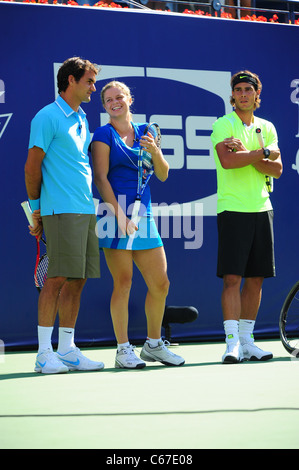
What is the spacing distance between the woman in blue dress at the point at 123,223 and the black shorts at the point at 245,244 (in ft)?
1.48

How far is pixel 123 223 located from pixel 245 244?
840 mm

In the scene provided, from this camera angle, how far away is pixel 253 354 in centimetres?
479

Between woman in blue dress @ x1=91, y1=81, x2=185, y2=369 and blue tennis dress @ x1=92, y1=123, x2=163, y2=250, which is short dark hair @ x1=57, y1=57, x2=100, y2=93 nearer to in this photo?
woman in blue dress @ x1=91, y1=81, x2=185, y2=369

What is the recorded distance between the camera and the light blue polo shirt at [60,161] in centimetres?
436

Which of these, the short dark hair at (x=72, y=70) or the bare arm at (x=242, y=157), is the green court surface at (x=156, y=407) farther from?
the short dark hair at (x=72, y=70)

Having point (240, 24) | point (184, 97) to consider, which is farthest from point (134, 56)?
point (240, 24)

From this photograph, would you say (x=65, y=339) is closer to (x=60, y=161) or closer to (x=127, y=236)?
(x=127, y=236)

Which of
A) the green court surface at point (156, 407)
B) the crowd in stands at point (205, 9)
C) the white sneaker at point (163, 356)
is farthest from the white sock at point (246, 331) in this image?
the crowd in stands at point (205, 9)

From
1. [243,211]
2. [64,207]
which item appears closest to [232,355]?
[243,211]

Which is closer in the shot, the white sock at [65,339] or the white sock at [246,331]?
the white sock at [65,339]

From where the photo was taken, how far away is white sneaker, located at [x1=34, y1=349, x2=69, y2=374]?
4.29 m

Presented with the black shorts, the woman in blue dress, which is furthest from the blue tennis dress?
the black shorts

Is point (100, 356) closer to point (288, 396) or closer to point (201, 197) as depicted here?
point (201, 197)
